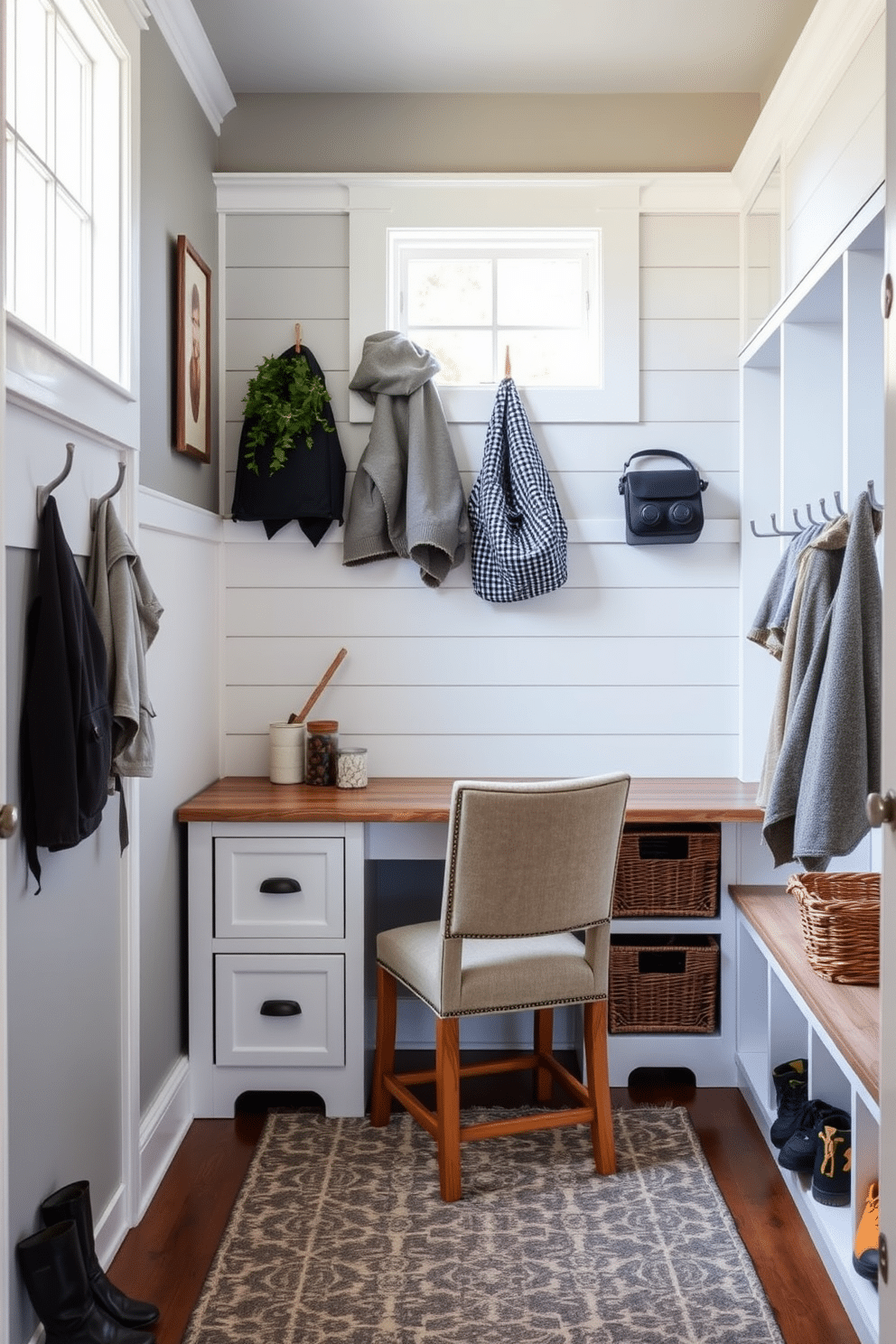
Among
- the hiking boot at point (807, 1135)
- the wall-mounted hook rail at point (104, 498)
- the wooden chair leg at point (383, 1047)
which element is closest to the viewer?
the wall-mounted hook rail at point (104, 498)

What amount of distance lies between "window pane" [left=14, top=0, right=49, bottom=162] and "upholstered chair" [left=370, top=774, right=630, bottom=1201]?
1473 mm

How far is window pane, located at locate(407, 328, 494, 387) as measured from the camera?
11.9 feet

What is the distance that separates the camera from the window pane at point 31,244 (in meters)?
2.12

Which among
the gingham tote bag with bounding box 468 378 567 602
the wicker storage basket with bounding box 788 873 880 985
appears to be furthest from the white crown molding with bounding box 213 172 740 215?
the wicker storage basket with bounding box 788 873 880 985

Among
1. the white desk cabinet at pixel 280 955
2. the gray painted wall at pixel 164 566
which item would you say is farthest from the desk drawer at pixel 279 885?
the gray painted wall at pixel 164 566

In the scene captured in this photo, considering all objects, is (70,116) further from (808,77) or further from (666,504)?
(666,504)

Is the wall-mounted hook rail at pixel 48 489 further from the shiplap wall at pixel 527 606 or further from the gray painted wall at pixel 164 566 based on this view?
the shiplap wall at pixel 527 606

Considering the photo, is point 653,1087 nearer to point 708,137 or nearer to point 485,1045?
point 485,1045

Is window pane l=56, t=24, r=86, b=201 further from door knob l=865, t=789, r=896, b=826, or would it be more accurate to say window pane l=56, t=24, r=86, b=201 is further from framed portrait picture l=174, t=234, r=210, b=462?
door knob l=865, t=789, r=896, b=826

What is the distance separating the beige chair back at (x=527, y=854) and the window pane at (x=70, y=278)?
3.91ft

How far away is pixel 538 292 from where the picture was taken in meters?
3.62

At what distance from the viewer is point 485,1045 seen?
11.6ft

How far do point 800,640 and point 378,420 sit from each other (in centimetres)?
164

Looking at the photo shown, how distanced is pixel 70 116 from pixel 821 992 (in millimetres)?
2264
